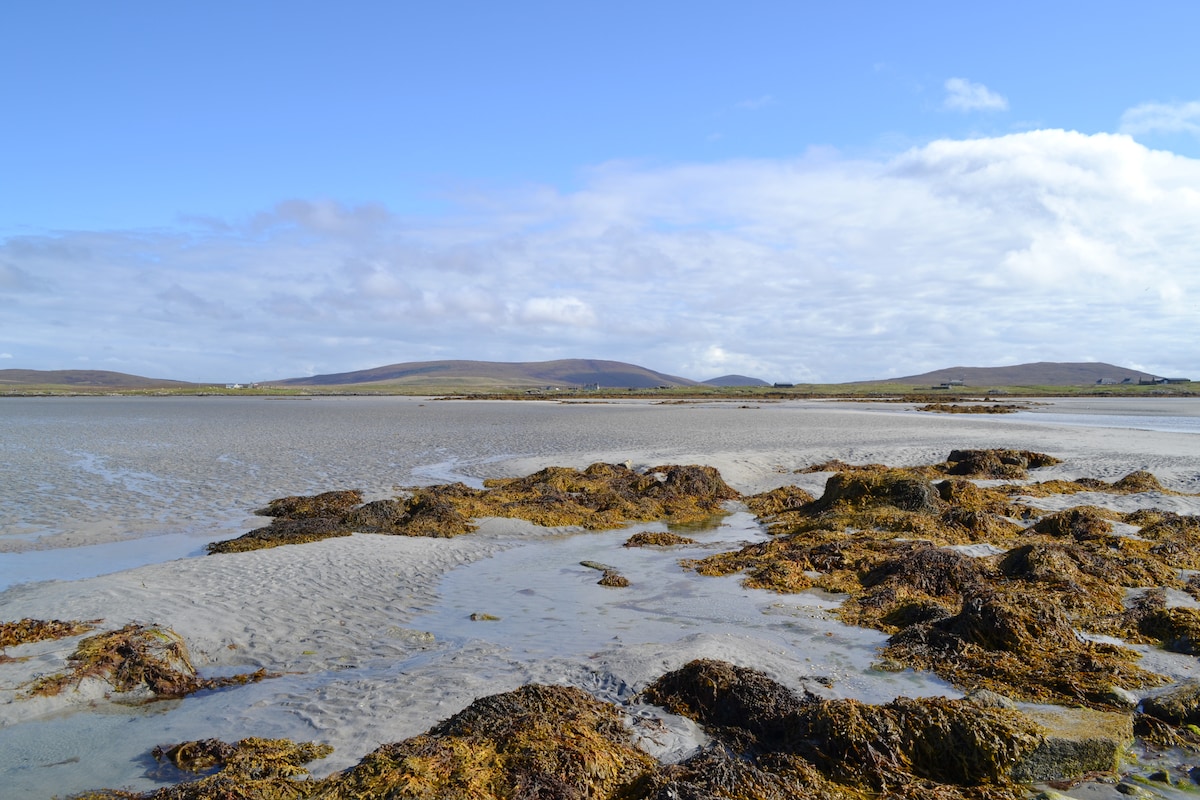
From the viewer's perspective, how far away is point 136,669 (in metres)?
6.67

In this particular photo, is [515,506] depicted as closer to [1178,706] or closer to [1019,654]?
[1019,654]

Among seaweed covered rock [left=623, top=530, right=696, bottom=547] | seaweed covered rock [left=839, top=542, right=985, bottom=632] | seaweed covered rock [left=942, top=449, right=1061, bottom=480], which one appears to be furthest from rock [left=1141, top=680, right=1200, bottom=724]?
seaweed covered rock [left=942, top=449, right=1061, bottom=480]

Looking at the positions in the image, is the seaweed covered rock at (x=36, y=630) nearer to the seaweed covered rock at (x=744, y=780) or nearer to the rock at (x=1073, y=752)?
the seaweed covered rock at (x=744, y=780)

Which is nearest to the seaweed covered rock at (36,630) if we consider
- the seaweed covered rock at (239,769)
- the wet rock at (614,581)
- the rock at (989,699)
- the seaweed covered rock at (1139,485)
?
the seaweed covered rock at (239,769)

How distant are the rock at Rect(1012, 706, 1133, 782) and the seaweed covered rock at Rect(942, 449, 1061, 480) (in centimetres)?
1541

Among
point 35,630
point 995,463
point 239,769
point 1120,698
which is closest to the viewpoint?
point 239,769

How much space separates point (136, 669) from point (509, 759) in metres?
4.11

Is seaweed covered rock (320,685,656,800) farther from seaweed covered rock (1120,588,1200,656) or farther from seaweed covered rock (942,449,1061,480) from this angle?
seaweed covered rock (942,449,1061,480)

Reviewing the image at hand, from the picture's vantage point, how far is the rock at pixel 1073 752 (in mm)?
4953

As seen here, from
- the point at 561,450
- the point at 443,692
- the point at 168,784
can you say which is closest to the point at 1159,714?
the point at 443,692

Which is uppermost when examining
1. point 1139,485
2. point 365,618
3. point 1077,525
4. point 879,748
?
point 1139,485

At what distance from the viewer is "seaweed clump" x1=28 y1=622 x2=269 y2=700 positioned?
6.50 metres

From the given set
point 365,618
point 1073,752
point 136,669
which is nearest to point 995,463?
point 1073,752

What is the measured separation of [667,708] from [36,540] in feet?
41.6
